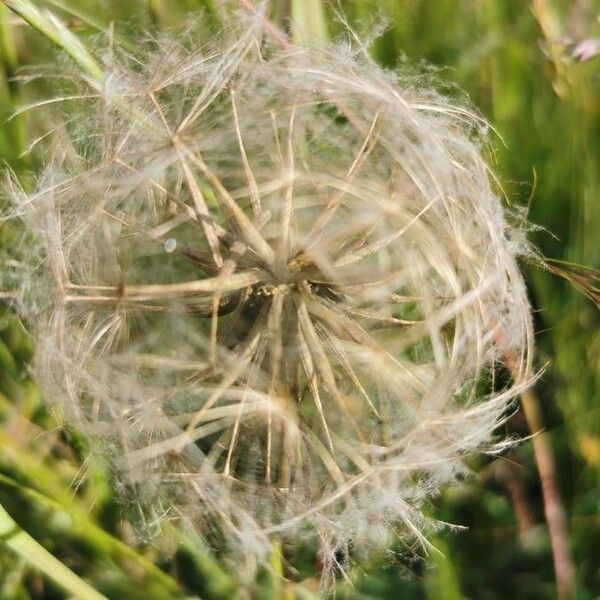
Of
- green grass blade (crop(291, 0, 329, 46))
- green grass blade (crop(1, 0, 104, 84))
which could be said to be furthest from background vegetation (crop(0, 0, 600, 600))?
green grass blade (crop(1, 0, 104, 84))

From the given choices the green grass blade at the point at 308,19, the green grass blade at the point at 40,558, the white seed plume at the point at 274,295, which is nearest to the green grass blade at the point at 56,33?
the white seed plume at the point at 274,295

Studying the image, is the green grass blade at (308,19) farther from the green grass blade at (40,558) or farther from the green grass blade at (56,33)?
the green grass blade at (40,558)

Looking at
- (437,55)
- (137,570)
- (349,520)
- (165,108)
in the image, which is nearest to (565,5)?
(437,55)

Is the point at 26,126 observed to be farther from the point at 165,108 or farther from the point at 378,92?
the point at 378,92

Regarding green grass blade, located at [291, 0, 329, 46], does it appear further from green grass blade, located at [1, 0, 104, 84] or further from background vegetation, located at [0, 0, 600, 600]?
green grass blade, located at [1, 0, 104, 84]

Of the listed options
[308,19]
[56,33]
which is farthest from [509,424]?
[56,33]

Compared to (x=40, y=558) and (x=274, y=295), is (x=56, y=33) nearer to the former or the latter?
(x=274, y=295)
